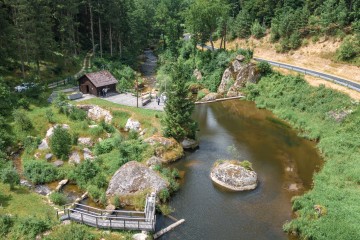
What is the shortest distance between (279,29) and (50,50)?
50.0 meters

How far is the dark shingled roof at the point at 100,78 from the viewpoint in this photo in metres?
53.6

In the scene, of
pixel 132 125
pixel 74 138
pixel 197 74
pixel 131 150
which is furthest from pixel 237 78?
pixel 74 138

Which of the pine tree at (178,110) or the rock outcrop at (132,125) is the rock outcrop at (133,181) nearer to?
the pine tree at (178,110)

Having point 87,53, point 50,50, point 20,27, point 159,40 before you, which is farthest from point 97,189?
point 159,40

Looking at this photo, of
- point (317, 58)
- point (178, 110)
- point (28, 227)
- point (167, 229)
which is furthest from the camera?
point (317, 58)

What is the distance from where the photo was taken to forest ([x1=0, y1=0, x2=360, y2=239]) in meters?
29.0

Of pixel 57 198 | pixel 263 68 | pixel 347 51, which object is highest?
pixel 347 51

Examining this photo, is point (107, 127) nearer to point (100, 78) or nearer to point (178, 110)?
point (178, 110)

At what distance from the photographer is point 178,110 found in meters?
40.6

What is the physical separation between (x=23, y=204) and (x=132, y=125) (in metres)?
19.6

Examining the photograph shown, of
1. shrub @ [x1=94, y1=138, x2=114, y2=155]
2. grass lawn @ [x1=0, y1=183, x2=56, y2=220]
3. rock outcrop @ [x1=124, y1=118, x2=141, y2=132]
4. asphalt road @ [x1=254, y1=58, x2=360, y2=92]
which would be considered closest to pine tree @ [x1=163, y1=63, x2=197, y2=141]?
rock outcrop @ [x1=124, y1=118, x2=141, y2=132]

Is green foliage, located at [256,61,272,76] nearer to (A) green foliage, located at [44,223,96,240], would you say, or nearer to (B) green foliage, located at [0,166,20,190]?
(B) green foliage, located at [0,166,20,190]

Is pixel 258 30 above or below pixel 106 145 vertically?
above

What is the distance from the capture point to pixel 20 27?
4953 cm
